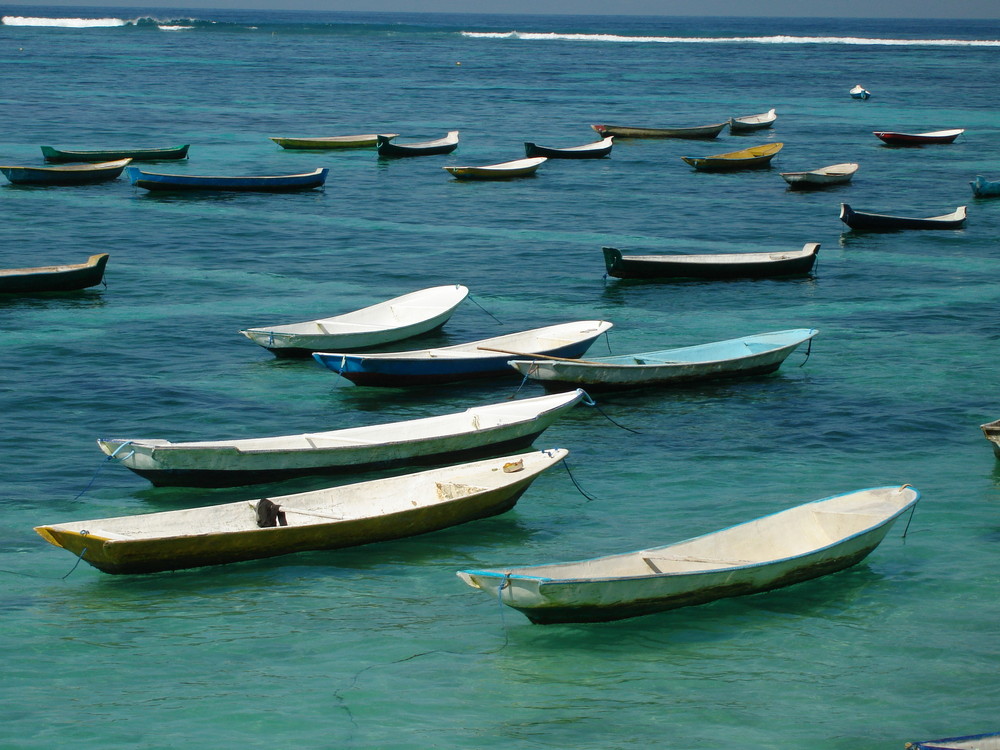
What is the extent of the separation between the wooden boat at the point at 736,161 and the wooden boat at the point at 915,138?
8575 mm

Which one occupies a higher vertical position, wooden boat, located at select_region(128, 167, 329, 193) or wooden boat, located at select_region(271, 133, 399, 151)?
wooden boat, located at select_region(271, 133, 399, 151)

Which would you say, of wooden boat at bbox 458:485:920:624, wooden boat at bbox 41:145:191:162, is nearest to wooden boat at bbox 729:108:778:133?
wooden boat at bbox 41:145:191:162

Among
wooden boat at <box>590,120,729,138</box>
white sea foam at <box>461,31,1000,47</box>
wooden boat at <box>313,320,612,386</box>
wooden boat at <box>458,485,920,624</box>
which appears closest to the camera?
wooden boat at <box>458,485,920,624</box>

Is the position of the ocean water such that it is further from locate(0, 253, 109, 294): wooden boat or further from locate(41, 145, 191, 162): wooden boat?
locate(41, 145, 191, 162): wooden boat

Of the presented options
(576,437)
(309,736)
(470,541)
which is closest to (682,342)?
(576,437)

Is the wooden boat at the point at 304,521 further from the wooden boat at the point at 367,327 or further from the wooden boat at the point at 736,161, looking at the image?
the wooden boat at the point at 736,161

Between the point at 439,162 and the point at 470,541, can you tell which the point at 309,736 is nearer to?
the point at 470,541

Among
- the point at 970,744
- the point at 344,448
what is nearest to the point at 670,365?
the point at 344,448

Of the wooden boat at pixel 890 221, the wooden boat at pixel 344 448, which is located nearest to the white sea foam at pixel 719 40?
the wooden boat at pixel 890 221

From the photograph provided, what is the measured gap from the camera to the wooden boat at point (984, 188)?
135 feet

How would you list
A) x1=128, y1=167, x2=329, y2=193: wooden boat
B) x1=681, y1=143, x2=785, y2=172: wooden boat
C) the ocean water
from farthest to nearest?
x1=681, y1=143, x2=785, y2=172: wooden boat
x1=128, y1=167, x2=329, y2=193: wooden boat
the ocean water

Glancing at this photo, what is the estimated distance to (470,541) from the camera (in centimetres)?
1473

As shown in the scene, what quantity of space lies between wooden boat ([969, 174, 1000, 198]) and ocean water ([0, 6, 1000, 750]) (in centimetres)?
35

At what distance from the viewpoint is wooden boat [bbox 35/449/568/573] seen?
43.1ft
